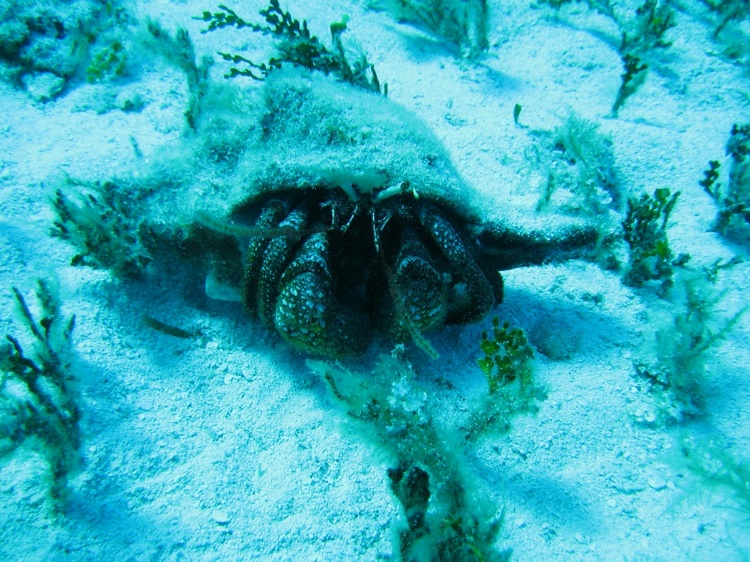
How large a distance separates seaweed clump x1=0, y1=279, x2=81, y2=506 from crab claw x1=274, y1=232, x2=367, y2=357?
4.07ft

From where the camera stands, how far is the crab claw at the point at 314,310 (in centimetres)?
237

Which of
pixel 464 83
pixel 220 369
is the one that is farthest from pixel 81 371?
pixel 464 83

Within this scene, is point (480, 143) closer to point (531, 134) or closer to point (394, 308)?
point (531, 134)

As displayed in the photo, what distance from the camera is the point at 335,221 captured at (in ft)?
8.48

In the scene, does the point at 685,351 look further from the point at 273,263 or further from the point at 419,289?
the point at 273,263

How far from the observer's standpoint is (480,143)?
165 inches

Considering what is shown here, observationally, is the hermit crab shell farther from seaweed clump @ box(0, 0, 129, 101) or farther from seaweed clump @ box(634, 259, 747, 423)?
seaweed clump @ box(0, 0, 129, 101)

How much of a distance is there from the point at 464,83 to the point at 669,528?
4575mm

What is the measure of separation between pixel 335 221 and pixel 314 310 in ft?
1.99

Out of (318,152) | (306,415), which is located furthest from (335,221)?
(306,415)

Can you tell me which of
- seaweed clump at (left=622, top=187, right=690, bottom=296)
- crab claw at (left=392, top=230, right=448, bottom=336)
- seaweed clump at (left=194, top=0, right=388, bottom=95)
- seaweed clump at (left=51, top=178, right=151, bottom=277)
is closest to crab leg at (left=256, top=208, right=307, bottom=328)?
crab claw at (left=392, top=230, right=448, bottom=336)

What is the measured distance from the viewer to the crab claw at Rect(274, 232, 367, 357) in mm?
2365

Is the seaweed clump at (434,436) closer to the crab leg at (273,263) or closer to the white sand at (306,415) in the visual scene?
the white sand at (306,415)

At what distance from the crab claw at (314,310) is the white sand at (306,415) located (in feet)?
1.03
